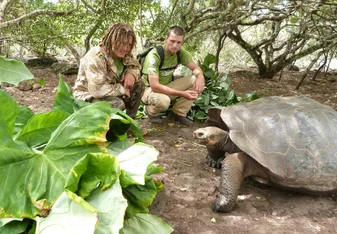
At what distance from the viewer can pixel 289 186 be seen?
2354 mm

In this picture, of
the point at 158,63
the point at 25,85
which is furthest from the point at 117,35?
the point at 25,85

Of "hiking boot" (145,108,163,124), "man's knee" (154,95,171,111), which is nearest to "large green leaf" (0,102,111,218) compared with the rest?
"man's knee" (154,95,171,111)

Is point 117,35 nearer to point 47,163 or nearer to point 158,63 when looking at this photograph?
point 158,63

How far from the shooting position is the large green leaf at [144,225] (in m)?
1.65

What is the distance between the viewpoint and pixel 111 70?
121 inches

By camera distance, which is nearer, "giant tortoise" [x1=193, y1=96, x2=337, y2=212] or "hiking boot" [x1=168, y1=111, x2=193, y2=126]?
"giant tortoise" [x1=193, y1=96, x2=337, y2=212]

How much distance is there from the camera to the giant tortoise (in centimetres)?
231

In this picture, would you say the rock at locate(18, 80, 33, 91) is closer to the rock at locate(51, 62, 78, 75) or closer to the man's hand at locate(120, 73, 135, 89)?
the rock at locate(51, 62, 78, 75)

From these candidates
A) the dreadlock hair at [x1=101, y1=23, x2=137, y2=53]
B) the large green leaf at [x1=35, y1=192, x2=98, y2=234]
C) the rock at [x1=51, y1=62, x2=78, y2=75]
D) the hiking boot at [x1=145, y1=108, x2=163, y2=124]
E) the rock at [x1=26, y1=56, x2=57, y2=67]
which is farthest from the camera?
the rock at [x1=26, y1=56, x2=57, y2=67]

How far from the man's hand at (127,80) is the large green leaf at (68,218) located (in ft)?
6.38

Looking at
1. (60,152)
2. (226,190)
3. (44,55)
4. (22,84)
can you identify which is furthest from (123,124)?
(44,55)

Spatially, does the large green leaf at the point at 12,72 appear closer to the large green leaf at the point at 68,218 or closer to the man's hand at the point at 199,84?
the large green leaf at the point at 68,218

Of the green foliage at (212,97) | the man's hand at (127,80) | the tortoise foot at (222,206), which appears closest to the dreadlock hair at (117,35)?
the man's hand at (127,80)

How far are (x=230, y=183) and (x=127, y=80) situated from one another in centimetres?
143
